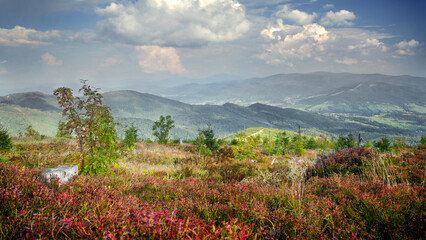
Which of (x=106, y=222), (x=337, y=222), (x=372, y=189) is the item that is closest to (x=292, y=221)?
(x=337, y=222)

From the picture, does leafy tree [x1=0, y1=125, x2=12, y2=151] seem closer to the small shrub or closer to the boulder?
the boulder

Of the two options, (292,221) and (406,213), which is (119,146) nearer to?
(292,221)

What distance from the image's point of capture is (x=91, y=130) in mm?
6930

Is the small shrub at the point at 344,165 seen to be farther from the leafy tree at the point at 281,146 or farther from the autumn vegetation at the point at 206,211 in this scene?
the leafy tree at the point at 281,146

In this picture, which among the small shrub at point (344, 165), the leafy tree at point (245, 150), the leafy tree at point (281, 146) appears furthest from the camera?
the leafy tree at point (281, 146)

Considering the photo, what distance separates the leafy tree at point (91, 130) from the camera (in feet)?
22.5

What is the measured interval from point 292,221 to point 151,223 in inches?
74.6

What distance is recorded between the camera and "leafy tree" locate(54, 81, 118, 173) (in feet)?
22.5

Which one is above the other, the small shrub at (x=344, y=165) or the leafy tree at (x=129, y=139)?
the small shrub at (x=344, y=165)

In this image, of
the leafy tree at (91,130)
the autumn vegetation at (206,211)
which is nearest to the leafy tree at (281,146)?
the autumn vegetation at (206,211)

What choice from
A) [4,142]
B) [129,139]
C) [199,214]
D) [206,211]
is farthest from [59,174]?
[129,139]

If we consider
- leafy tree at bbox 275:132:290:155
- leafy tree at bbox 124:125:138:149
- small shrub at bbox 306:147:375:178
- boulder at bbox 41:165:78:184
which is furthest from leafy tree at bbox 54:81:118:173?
leafy tree at bbox 275:132:290:155

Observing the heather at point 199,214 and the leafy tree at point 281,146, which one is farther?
the leafy tree at point 281,146

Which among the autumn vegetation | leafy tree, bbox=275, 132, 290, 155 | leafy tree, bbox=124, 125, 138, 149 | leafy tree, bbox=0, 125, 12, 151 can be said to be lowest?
leafy tree, bbox=275, 132, 290, 155
